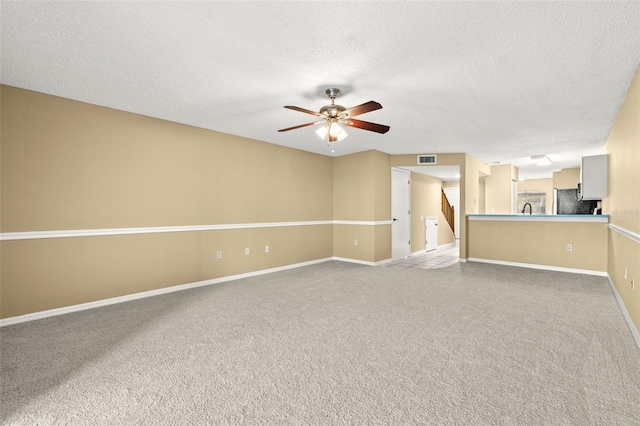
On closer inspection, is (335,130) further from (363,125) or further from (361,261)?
(361,261)

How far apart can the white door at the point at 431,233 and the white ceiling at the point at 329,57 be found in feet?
14.8

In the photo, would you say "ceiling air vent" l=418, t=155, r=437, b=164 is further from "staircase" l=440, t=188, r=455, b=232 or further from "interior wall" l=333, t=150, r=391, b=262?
"staircase" l=440, t=188, r=455, b=232

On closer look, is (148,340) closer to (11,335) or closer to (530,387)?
(11,335)

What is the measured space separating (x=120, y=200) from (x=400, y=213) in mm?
5544

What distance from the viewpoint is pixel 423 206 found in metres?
8.26

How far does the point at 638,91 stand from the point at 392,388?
3348mm

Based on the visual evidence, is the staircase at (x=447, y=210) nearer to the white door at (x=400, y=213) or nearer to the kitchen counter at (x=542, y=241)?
the white door at (x=400, y=213)

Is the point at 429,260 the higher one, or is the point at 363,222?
the point at 363,222

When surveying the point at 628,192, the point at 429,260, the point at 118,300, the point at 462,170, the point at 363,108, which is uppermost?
the point at 363,108

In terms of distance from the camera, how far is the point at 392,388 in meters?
1.91

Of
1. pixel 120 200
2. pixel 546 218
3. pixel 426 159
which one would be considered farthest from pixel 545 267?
pixel 120 200

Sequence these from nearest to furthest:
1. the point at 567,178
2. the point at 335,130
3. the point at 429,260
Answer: the point at 335,130 → the point at 429,260 → the point at 567,178

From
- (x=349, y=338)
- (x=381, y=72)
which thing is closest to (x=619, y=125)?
(x=381, y=72)

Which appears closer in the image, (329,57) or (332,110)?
(329,57)
